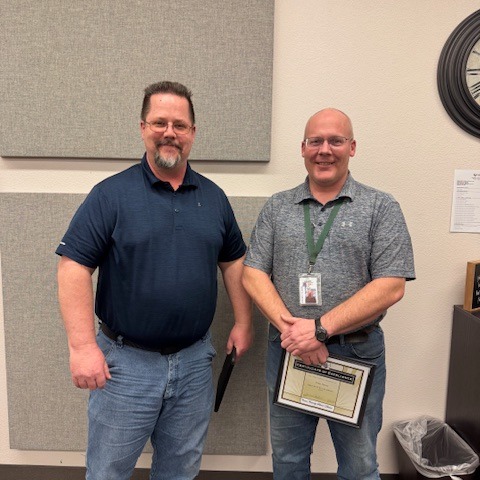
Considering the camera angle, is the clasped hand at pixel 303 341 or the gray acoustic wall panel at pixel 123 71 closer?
the clasped hand at pixel 303 341

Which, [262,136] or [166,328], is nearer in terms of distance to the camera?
[166,328]

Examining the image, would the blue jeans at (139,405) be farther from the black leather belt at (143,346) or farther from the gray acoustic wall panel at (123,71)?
the gray acoustic wall panel at (123,71)

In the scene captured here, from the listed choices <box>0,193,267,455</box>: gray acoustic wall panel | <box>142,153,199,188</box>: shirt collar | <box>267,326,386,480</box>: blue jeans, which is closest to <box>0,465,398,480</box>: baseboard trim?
<box>0,193,267,455</box>: gray acoustic wall panel

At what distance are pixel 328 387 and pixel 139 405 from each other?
0.59 m

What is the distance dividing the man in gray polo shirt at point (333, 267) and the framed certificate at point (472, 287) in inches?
21.5

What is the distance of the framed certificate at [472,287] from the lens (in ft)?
5.13

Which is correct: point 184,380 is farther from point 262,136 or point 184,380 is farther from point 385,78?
point 385,78

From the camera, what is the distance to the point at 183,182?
1234 mm

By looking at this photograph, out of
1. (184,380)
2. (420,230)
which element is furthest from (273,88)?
(184,380)

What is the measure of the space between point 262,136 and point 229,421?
47.5 inches

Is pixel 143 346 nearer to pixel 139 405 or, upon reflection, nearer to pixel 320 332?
→ pixel 139 405

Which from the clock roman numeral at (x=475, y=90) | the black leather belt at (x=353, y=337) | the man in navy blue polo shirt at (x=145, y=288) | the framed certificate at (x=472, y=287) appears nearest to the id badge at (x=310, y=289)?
the black leather belt at (x=353, y=337)

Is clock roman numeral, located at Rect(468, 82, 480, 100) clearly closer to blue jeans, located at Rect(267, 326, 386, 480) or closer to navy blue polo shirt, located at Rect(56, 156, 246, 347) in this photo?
blue jeans, located at Rect(267, 326, 386, 480)

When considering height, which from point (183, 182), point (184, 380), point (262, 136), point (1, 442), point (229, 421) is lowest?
point (1, 442)
